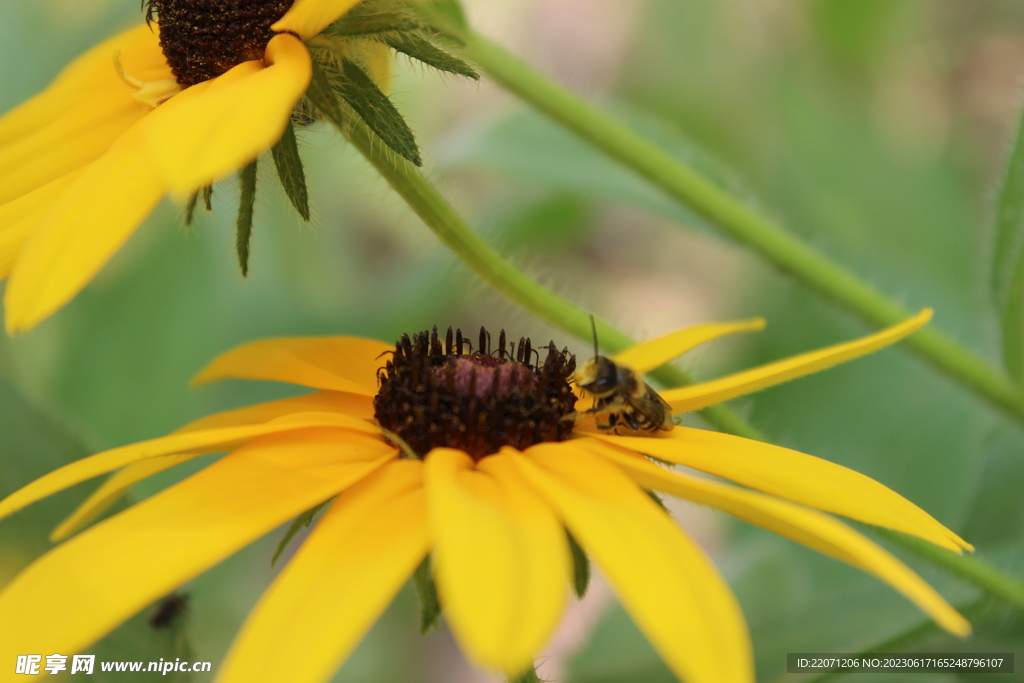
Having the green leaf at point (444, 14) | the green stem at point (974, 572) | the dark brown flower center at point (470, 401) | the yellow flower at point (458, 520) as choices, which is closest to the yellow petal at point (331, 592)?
the yellow flower at point (458, 520)

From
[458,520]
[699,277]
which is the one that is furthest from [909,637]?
[699,277]

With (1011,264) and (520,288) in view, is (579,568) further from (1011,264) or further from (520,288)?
(1011,264)

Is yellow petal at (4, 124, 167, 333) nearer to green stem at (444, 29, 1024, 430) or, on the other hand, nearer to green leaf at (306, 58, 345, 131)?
green leaf at (306, 58, 345, 131)

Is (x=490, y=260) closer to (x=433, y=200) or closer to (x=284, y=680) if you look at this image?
(x=433, y=200)

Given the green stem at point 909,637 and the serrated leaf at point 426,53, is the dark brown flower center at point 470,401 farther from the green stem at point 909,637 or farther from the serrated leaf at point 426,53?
the green stem at point 909,637

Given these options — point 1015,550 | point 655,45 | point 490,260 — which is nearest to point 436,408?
point 490,260

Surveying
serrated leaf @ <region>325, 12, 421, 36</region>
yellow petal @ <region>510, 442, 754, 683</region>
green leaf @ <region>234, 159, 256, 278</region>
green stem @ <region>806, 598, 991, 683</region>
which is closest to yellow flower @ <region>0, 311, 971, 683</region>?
yellow petal @ <region>510, 442, 754, 683</region>

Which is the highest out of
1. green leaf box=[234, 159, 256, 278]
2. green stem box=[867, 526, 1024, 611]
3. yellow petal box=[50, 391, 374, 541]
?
green leaf box=[234, 159, 256, 278]
